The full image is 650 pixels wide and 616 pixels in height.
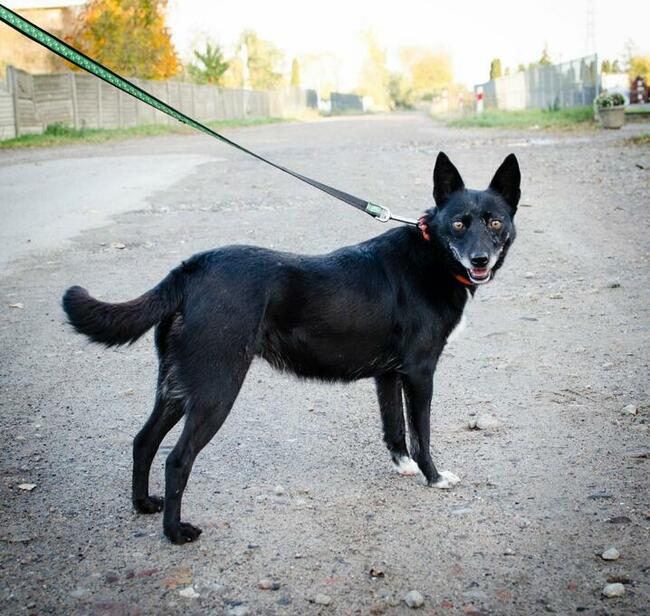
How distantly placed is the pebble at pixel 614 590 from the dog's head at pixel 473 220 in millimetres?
1526

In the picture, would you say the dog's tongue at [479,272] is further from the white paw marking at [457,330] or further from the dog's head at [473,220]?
the white paw marking at [457,330]

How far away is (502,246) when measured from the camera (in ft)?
12.9

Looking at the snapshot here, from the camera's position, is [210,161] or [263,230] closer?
[263,230]

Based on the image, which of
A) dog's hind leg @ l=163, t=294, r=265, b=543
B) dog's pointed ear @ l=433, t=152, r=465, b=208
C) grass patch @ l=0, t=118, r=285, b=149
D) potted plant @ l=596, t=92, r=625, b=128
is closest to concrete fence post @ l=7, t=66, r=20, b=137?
grass patch @ l=0, t=118, r=285, b=149

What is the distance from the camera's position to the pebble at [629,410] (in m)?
4.38

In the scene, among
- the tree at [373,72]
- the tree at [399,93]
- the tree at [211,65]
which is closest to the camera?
the tree at [211,65]

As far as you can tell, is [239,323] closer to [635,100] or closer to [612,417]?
[612,417]

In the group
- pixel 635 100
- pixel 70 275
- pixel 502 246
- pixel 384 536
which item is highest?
pixel 635 100

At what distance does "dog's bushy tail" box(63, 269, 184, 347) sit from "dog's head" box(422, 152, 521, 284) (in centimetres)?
139

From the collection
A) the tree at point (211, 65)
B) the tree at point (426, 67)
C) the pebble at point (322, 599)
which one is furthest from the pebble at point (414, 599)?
the tree at point (426, 67)

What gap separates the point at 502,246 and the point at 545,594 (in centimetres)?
176

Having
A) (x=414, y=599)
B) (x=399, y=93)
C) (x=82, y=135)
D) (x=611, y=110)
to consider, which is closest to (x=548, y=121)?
(x=611, y=110)

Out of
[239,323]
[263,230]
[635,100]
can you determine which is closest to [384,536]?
[239,323]

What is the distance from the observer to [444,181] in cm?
403
